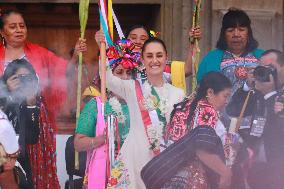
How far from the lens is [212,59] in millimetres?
8633

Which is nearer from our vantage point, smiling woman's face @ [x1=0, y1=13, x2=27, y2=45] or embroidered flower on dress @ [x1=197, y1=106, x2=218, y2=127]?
embroidered flower on dress @ [x1=197, y1=106, x2=218, y2=127]

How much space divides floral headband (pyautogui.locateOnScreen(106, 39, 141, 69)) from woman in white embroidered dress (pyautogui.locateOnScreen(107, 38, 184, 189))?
0.66 ft

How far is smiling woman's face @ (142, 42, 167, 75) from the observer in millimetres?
7918

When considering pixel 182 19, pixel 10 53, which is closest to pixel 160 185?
pixel 10 53

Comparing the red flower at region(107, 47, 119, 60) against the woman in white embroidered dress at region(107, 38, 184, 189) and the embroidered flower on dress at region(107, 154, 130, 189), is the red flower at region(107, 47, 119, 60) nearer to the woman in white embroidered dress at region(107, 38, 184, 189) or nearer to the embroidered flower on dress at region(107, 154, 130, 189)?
the woman in white embroidered dress at region(107, 38, 184, 189)

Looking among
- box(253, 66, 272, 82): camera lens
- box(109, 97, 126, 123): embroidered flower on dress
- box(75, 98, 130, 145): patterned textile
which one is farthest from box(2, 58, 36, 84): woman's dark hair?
box(253, 66, 272, 82): camera lens

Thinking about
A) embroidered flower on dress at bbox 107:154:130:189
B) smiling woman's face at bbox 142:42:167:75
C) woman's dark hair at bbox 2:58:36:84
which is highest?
smiling woman's face at bbox 142:42:167:75

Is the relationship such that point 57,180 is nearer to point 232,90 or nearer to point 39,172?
point 39,172

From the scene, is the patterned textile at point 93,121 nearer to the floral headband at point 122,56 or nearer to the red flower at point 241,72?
the floral headband at point 122,56

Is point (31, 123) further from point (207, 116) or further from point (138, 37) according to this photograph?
point (207, 116)

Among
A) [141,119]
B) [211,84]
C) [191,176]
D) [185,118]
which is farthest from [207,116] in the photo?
[141,119]

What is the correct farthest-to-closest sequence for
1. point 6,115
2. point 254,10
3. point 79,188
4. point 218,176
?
point 254,10 → point 79,188 → point 6,115 → point 218,176

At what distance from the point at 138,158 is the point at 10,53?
1.49m

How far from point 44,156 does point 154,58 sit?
1334 millimetres
